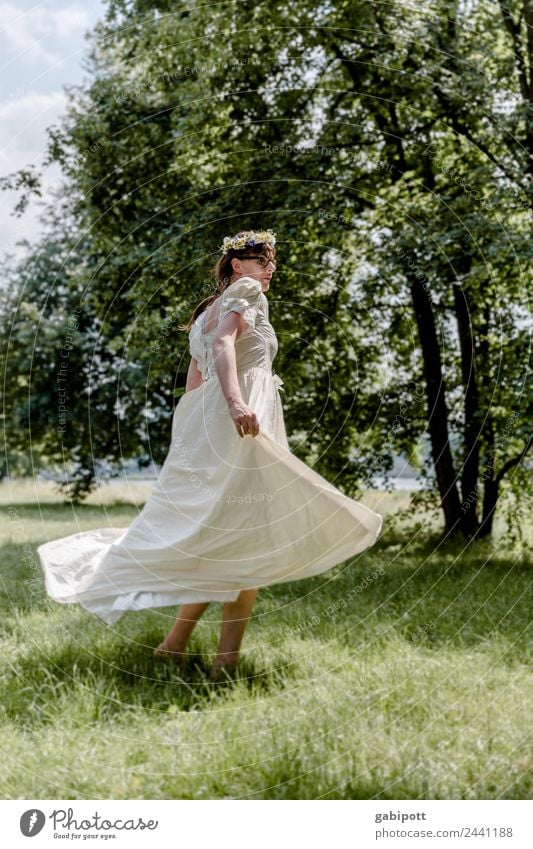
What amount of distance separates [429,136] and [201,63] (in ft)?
8.44

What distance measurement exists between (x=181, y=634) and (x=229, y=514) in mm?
809

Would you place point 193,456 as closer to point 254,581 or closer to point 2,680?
point 254,581

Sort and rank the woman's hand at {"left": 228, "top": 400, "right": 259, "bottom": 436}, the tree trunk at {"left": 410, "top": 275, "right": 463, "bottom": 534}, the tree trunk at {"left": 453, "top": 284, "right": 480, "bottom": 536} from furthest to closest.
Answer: the tree trunk at {"left": 410, "top": 275, "right": 463, "bottom": 534} < the tree trunk at {"left": 453, "top": 284, "right": 480, "bottom": 536} < the woman's hand at {"left": 228, "top": 400, "right": 259, "bottom": 436}

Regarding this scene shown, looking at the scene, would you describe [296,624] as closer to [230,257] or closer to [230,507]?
[230,507]

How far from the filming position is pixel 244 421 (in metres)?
4.08

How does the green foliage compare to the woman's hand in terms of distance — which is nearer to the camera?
the woman's hand

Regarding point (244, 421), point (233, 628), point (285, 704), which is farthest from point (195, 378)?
point (285, 704)

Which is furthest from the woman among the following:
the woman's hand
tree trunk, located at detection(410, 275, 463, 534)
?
tree trunk, located at detection(410, 275, 463, 534)

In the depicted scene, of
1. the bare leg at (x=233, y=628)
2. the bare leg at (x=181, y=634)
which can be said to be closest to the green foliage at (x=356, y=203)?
the bare leg at (x=181, y=634)

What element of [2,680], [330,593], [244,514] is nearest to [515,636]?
[330,593]

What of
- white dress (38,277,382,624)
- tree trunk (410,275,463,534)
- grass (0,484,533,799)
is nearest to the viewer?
grass (0,484,533,799)

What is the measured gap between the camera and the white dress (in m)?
4.36

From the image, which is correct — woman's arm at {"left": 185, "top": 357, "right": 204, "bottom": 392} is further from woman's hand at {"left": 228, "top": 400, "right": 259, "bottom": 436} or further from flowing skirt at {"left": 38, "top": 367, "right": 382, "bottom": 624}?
woman's hand at {"left": 228, "top": 400, "right": 259, "bottom": 436}

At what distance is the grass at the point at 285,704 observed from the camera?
3.46 meters
